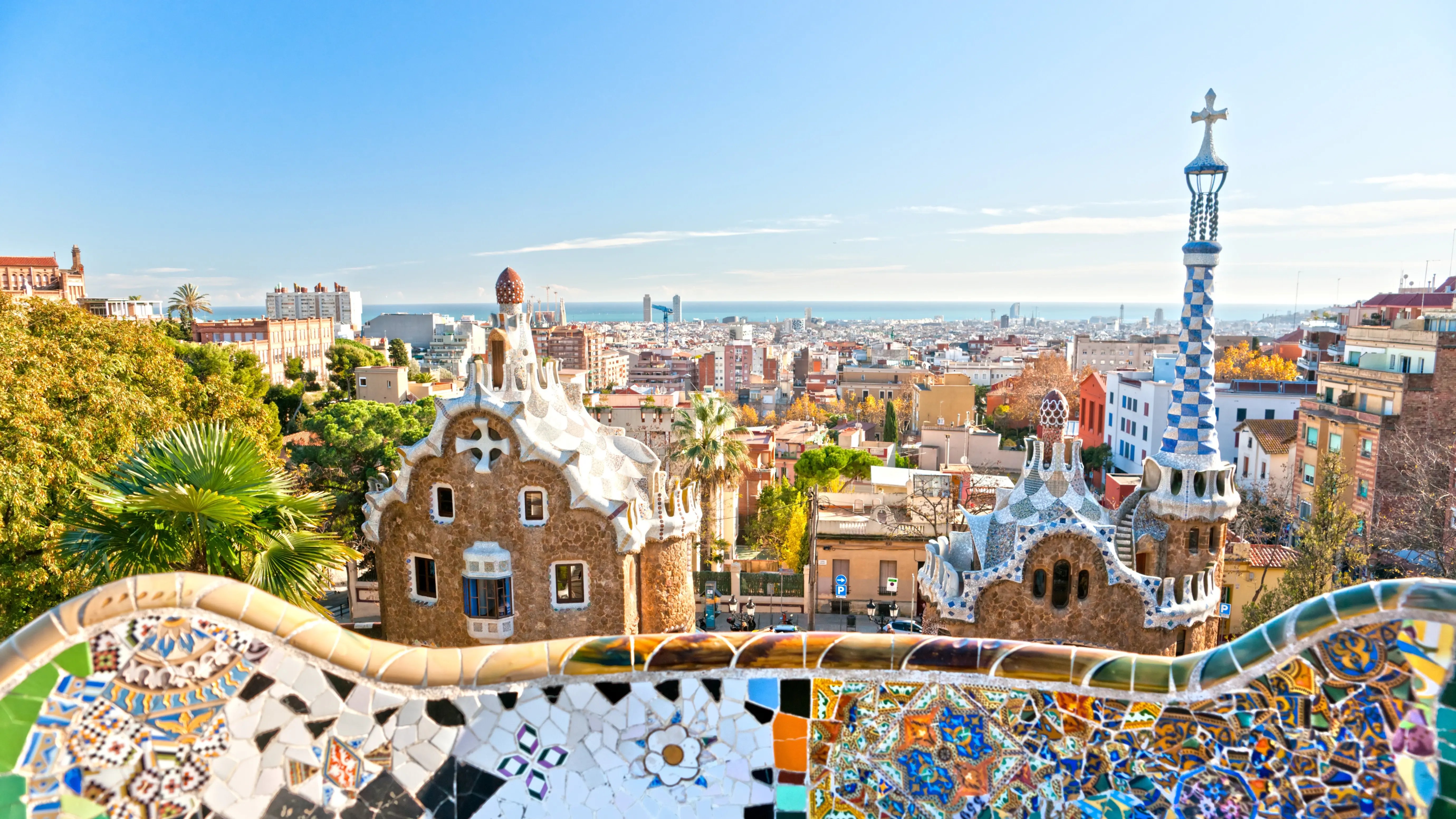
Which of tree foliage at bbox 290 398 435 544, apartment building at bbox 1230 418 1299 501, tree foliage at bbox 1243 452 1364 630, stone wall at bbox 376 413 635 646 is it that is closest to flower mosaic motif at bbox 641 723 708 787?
stone wall at bbox 376 413 635 646

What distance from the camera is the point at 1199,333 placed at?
13711 mm

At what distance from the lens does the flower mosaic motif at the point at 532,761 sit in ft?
14.8

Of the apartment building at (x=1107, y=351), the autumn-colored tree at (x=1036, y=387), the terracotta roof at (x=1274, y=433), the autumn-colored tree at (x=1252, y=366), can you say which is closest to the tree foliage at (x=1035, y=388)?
the autumn-colored tree at (x=1036, y=387)

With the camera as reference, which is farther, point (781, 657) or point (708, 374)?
point (708, 374)

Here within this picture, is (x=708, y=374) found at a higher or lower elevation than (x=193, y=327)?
lower

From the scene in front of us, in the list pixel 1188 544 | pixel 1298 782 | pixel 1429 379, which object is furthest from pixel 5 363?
pixel 1429 379

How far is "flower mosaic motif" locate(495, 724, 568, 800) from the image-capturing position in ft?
14.8

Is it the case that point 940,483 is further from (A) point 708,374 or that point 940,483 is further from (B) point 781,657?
(A) point 708,374

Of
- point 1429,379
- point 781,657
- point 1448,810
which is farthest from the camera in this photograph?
point 1429,379

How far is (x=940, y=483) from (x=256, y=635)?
23030 mm

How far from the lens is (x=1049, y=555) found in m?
12.2

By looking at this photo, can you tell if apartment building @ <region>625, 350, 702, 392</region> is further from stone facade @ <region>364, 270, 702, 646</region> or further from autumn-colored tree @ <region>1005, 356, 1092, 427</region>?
stone facade @ <region>364, 270, 702, 646</region>

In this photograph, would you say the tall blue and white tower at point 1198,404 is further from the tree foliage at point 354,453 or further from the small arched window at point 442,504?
the tree foliage at point 354,453

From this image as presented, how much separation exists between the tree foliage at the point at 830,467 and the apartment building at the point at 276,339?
146 ft
